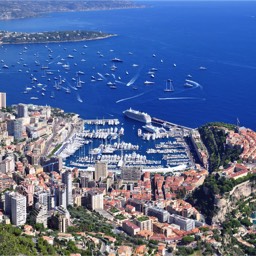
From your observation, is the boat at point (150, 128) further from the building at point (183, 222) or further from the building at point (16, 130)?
the building at point (183, 222)

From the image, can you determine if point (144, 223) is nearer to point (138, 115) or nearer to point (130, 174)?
point (130, 174)

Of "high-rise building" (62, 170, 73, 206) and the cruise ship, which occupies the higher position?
"high-rise building" (62, 170, 73, 206)

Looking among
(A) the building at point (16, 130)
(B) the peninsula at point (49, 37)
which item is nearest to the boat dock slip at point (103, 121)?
(A) the building at point (16, 130)

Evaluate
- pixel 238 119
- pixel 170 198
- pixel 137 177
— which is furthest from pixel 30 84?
pixel 170 198

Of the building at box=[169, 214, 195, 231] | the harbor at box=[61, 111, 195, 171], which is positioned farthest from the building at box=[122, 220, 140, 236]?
A: the harbor at box=[61, 111, 195, 171]

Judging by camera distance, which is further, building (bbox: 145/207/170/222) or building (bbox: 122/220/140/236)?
building (bbox: 145/207/170/222)

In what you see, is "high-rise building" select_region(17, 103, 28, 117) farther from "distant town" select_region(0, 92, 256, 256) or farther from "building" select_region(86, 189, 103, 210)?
"building" select_region(86, 189, 103, 210)
